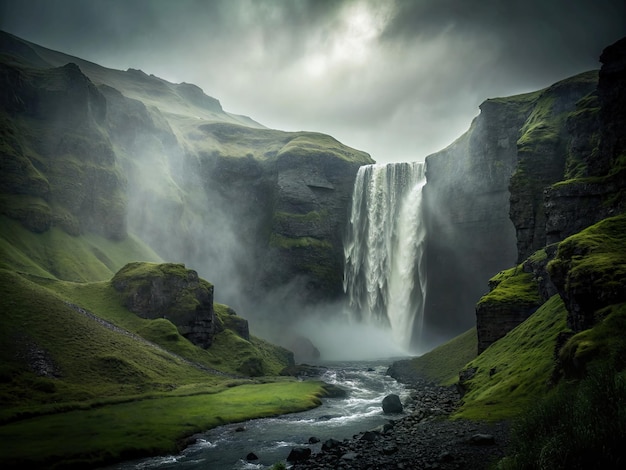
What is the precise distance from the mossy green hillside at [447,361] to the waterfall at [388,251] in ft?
165

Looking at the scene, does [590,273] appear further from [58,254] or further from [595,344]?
[58,254]

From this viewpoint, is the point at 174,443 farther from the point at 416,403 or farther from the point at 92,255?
the point at 92,255

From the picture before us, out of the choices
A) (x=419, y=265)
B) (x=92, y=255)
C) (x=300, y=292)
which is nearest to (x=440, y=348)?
(x=419, y=265)

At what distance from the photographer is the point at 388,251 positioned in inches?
6156

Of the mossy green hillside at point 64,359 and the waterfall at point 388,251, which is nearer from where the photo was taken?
the mossy green hillside at point 64,359

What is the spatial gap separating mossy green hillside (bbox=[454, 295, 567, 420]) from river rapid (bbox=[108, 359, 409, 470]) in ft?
37.4

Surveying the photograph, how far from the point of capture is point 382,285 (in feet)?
512

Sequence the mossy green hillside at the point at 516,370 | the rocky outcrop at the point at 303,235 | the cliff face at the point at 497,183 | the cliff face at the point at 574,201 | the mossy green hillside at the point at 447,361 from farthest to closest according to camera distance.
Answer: the rocky outcrop at the point at 303,235, the cliff face at the point at 497,183, the mossy green hillside at the point at 447,361, the mossy green hillside at the point at 516,370, the cliff face at the point at 574,201

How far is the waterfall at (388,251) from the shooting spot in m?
146

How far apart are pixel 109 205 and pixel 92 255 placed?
A: 28166 millimetres

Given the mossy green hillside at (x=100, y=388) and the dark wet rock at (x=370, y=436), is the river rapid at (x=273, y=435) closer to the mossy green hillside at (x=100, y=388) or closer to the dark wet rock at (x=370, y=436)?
the mossy green hillside at (x=100, y=388)

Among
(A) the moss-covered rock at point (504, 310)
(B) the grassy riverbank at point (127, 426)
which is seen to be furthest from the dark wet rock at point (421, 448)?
(A) the moss-covered rock at point (504, 310)

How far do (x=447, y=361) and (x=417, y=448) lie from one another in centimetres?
5793

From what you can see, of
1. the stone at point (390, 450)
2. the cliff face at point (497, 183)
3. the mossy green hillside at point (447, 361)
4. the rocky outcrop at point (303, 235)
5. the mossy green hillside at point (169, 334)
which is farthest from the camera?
the rocky outcrop at point (303, 235)
